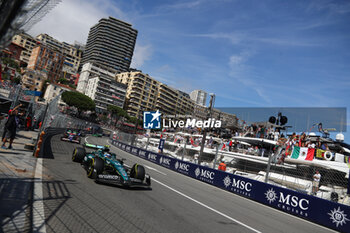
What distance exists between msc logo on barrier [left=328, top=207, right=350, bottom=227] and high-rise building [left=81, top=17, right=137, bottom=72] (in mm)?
145169

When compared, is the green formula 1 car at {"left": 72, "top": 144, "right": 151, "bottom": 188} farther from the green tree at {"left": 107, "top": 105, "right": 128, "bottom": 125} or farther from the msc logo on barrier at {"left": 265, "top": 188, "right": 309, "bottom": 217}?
the green tree at {"left": 107, "top": 105, "right": 128, "bottom": 125}

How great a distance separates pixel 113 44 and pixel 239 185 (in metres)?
149

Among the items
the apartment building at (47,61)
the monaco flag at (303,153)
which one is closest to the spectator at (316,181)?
the monaco flag at (303,153)

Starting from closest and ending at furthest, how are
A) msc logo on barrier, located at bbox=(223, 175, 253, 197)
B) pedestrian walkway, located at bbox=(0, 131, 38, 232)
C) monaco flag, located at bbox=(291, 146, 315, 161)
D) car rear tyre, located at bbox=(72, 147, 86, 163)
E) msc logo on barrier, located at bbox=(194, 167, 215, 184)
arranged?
pedestrian walkway, located at bbox=(0, 131, 38, 232) → car rear tyre, located at bbox=(72, 147, 86, 163) → msc logo on barrier, located at bbox=(223, 175, 253, 197) → msc logo on barrier, located at bbox=(194, 167, 215, 184) → monaco flag, located at bbox=(291, 146, 315, 161)

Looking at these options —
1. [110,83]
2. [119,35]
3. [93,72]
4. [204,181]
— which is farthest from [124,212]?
[119,35]

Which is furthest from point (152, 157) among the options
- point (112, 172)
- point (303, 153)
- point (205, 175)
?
point (112, 172)

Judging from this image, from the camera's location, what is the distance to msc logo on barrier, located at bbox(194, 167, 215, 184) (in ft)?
44.7

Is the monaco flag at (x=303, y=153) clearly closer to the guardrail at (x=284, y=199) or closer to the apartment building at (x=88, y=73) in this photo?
the guardrail at (x=284, y=199)

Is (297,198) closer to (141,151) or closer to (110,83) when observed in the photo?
(141,151)

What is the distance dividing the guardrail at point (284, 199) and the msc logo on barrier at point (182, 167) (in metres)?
0.37

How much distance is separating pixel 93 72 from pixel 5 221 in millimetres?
109001

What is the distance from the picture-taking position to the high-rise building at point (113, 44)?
144 meters

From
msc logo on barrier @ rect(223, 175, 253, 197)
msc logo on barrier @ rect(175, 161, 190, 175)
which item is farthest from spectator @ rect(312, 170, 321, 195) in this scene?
msc logo on barrier @ rect(175, 161, 190, 175)

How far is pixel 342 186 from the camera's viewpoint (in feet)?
43.1
